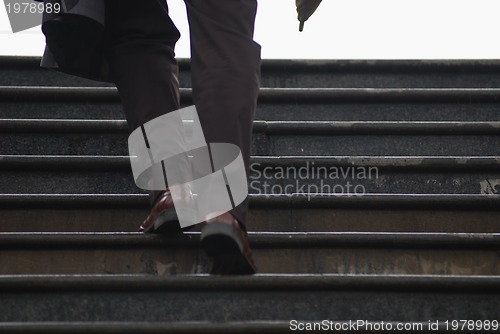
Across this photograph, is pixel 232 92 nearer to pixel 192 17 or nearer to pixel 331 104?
pixel 192 17

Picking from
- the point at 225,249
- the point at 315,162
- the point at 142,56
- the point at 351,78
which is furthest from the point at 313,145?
the point at 225,249

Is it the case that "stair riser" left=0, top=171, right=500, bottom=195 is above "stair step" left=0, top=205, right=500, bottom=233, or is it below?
above

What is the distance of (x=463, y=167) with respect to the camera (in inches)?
110

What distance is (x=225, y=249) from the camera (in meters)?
2.02

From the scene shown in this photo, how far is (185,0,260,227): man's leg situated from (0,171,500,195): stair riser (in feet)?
2.25

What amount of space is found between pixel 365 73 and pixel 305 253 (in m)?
1.17

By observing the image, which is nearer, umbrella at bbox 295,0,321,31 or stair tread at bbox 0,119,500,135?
umbrella at bbox 295,0,321,31

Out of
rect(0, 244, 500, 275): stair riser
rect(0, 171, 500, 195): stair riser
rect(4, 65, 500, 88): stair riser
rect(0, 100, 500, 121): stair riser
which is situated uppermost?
rect(4, 65, 500, 88): stair riser

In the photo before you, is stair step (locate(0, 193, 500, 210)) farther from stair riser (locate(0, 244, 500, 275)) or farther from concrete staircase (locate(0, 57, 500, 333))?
stair riser (locate(0, 244, 500, 275))

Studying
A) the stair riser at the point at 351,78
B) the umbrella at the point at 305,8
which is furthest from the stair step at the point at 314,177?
the stair riser at the point at 351,78

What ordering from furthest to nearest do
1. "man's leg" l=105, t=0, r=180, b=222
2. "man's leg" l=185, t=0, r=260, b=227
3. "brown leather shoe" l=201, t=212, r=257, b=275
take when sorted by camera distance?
"man's leg" l=105, t=0, r=180, b=222 < "man's leg" l=185, t=0, r=260, b=227 < "brown leather shoe" l=201, t=212, r=257, b=275

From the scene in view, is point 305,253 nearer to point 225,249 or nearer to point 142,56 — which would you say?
point 225,249

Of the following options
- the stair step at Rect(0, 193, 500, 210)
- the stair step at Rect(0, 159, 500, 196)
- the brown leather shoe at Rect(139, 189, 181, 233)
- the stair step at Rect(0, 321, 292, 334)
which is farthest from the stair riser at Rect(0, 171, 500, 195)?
the stair step at Rect(0, 321, 292, 334)

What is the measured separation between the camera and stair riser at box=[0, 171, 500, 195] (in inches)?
109
